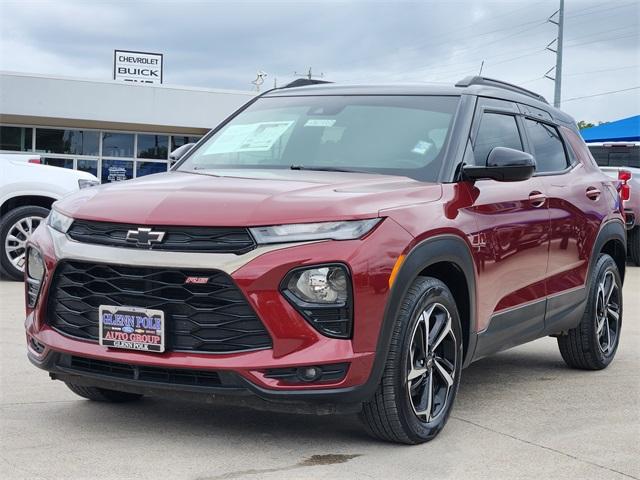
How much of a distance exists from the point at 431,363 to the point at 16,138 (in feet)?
97.1

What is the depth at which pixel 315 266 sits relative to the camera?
411 cm

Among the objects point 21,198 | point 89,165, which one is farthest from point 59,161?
point 21,198

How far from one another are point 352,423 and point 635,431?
1.47 meters

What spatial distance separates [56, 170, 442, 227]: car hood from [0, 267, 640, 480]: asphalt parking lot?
1.02 metres

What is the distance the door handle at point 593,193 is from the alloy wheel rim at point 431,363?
2278 millimetres

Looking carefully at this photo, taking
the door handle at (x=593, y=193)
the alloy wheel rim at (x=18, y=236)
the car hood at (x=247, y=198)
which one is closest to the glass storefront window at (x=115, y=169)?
the alloy wheel rim at (x=18, y=236)

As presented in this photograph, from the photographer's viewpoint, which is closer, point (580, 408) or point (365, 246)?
point (365, 246)

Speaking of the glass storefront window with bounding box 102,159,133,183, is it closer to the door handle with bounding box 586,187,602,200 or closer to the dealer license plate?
the door handle with bounding box 586,187,602,200

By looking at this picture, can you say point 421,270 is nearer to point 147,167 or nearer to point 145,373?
point 145,373

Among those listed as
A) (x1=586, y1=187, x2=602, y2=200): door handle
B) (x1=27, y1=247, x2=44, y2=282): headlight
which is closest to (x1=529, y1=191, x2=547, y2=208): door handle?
(x1=586, y1=187, x2=602, y2=200): door handle

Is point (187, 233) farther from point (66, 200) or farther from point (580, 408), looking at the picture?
point (580, 408)

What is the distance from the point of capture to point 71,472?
4.04 metres

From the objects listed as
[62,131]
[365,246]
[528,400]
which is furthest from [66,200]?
[62,131]

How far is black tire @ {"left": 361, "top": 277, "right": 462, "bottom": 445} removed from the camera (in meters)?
4.39
